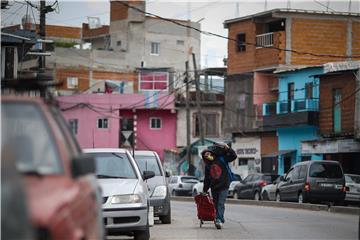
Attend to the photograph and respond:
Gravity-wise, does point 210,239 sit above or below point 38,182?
below

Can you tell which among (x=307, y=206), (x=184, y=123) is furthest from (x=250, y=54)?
(x=307, y=206)

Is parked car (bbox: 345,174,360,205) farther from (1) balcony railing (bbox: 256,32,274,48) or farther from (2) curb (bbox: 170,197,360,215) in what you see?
Answer: (1) balcony railing (bbox: 256,32,274,48)

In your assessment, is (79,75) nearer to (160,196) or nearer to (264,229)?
(160,196)

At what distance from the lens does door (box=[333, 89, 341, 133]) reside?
45.8m

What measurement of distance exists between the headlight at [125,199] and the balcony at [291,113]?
115ft

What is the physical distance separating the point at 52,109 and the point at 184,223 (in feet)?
47.5

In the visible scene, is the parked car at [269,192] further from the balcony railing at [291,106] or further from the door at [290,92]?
the door at [290,92]

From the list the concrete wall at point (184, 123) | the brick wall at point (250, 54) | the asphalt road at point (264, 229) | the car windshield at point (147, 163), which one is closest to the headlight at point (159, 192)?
the asphalt road at point (264, 229)

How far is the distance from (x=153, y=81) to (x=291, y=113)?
82.9ft

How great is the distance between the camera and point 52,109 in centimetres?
729

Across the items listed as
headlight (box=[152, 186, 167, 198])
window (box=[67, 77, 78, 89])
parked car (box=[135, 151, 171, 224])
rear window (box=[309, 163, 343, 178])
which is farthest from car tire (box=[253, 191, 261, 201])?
window (box=[67, 77, 78, 89])

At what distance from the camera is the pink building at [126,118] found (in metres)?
67.6

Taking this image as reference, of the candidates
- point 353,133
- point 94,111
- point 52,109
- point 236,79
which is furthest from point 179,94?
point 52,109

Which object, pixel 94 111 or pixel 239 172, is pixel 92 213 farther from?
pixel 94 111
